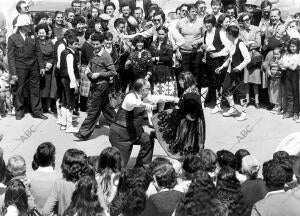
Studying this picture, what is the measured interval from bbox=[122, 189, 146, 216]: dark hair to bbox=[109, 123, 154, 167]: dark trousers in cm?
316

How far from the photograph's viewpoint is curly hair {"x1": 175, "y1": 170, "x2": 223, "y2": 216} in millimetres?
6234

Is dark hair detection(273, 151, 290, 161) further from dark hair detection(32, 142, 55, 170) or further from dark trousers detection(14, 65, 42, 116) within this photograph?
dark trousers detection(14, 65, 42, 116)

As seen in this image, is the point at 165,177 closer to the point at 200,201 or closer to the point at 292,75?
the point at 200,201

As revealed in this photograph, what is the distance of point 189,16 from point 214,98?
1.60m

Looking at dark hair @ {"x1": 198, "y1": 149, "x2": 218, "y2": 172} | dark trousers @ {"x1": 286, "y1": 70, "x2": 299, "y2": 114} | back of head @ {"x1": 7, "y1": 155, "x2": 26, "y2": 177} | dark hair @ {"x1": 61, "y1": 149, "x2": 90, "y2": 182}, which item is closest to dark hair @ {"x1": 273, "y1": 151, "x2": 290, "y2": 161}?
dark hair @ {"x1": 198, "y1": 149, "x2": 218, "y2": 172}

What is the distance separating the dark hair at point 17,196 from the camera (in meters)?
6.42

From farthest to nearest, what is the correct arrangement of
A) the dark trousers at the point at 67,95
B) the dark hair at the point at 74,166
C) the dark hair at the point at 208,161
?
the dark trousers at the point at 67,95 < the dark hair at the point at 208,161 < the dark hair at the point at 74,166

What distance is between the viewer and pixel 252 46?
40.6 feet

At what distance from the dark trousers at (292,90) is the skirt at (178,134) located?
2.80 meters

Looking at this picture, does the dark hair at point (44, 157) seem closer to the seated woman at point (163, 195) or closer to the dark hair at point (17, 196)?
the dark hair at point (17, 196)

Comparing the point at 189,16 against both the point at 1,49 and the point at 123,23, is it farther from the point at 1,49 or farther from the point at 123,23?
Result: the point at 1,49

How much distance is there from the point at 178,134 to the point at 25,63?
3666 millimetres

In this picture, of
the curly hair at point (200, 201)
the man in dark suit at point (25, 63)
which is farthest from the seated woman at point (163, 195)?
the man in dark suit at point (25, 63)

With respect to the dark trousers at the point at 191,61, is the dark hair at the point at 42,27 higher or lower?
higher
